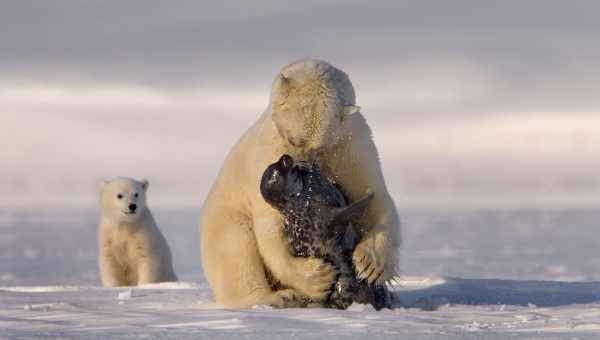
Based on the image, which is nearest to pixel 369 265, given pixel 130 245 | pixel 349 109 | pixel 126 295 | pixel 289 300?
pixel 289 300

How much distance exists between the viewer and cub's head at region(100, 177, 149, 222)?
9.81 m

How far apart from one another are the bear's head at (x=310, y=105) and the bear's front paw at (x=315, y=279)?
556 mm

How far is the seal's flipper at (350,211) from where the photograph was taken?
4.81m

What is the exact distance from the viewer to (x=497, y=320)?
4.23 meters

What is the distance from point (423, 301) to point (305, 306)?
2.87 feet

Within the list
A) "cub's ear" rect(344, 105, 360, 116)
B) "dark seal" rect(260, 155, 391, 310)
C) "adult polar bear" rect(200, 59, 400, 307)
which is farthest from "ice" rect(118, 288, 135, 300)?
"cub's ear" rect(344, 105, 360, 116)

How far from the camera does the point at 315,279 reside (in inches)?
188

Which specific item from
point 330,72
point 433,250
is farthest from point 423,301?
point 433,250

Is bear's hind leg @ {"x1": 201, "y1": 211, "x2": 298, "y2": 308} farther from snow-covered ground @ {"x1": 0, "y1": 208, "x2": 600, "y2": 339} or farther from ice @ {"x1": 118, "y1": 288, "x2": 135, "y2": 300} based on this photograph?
ice @ {"x1": 118, "y1": 288, "x2": 135, "y2": 300}

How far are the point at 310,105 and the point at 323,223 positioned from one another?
0.59 meters

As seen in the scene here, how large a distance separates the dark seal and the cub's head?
17.0 ft

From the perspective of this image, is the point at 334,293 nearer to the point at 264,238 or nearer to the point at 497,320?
the point at 264,238

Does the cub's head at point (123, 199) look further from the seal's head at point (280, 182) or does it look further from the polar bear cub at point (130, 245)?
the seal's head at point (280, 182)

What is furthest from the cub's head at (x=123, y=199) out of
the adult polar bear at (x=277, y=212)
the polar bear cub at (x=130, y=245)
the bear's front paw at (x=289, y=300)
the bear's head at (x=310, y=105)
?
the bear's head at (x=310, y=105)
